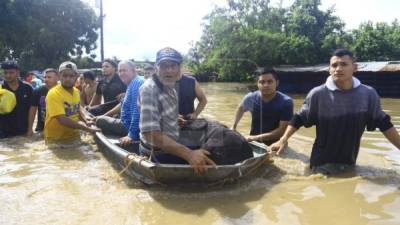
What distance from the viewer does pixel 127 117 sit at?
5816 millimetres

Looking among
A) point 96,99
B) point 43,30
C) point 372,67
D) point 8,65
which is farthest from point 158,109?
point 43,30

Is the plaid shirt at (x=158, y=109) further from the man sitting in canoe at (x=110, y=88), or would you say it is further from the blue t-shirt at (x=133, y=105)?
the man sitting in canoe at (x=110, y=88)

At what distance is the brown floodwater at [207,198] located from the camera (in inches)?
146

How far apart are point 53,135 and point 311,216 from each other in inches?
178

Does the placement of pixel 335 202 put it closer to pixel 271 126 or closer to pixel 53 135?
pixel 271 126

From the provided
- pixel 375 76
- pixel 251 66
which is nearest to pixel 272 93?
pixel 375 76

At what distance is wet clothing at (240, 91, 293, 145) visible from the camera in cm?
561

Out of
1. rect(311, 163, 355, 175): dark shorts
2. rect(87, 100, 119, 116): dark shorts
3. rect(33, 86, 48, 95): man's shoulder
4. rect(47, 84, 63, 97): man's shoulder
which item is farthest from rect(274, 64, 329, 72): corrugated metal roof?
rect(311, 163, 355, 175): dark shorts

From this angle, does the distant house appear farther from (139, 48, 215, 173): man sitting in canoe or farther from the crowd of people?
(139, 48, 215, 173): man sitting in canoe

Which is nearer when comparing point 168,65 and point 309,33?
point 168,65

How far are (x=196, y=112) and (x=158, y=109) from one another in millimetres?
1904

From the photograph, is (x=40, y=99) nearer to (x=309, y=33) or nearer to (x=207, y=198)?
(x=207, y=198)

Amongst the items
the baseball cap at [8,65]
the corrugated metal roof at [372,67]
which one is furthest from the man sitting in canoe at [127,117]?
the corrugated metal roof at [372,67]

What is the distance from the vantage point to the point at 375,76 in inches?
802
